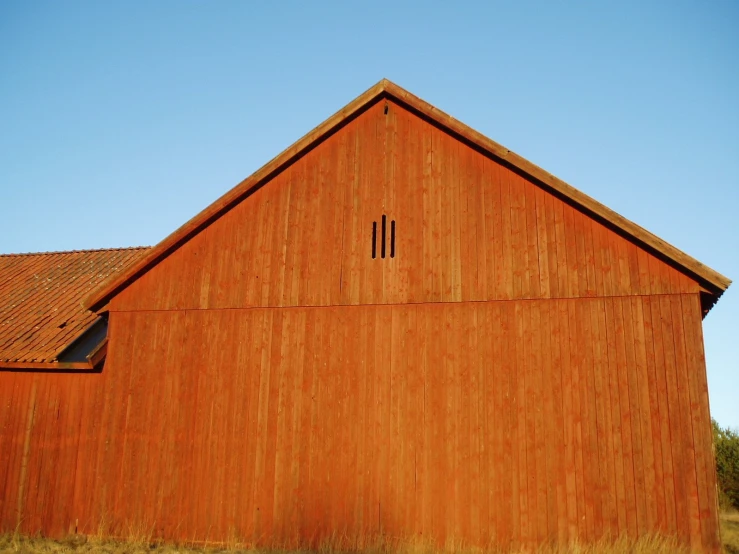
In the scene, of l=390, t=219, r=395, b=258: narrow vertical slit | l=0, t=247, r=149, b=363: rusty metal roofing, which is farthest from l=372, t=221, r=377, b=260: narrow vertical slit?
l=0, t=247, r=149, b=363: rusty metal roofing

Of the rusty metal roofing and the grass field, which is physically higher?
the rusty metal roofing

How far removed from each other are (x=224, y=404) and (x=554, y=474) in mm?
6779

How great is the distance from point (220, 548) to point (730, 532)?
1191 centimetres

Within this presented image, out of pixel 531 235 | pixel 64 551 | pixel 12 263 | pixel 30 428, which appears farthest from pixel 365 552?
pixel 12 263

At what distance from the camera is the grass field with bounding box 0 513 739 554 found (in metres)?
10.8

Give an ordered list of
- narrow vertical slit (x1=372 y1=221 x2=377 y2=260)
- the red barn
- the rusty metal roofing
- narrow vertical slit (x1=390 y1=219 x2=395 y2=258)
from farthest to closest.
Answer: the rusty metal roofing, narrow vertical slit (x1=372 y1=221 x2=377 y2=260), narrow vertical slit (x1=390 y1=219 x2=395 y2=258), the red barn

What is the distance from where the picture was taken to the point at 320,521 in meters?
12.5

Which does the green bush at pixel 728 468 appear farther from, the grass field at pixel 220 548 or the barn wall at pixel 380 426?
the barn wall at pixel 380 426

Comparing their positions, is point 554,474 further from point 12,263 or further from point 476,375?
point 12,263

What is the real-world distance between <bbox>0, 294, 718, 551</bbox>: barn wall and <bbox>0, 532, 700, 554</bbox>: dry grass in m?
→ 0.25

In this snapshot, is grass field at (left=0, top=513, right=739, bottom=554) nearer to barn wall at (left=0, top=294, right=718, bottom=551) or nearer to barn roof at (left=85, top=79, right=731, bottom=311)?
barn wall at (left=0, top=294, right=718, bottom=551)

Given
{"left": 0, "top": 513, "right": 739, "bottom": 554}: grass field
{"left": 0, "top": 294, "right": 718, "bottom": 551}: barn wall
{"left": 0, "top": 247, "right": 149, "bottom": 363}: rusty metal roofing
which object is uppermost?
{"left": 0, "top": 247, "right": 149, "bottom": 363}: rusty metal roofing

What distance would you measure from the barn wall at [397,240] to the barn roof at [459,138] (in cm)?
17

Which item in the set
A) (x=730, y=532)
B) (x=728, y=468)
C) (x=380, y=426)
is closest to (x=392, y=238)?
(x=380, y=426)
